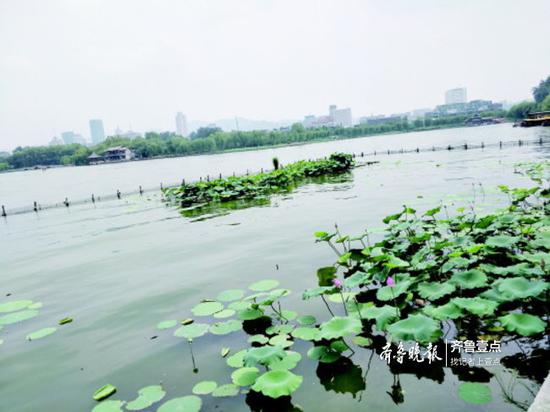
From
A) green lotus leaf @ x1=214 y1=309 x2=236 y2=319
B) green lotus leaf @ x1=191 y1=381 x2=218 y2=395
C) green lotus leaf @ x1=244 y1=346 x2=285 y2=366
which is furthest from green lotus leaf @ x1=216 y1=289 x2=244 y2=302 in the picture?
green lotus leaf @ x1=244 y1=346 x2=285 y2=366

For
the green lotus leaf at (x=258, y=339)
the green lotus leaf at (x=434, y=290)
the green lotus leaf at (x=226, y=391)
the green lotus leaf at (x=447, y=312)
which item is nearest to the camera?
the green lotus leaf at (x=226, y=391)

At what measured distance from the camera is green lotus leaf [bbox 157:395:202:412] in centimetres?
299

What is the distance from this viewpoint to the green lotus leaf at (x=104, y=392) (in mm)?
3426

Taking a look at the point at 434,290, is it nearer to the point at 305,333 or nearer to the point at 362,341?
the point at 362,341

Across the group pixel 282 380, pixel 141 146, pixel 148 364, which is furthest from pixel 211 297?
pixel 141 146

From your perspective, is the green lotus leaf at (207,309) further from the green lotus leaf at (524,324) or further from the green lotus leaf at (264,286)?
the green lotus leaf at (524,324)

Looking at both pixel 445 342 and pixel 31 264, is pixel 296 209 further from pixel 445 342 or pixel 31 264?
pixel 445 342

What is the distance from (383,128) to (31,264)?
5501 inches

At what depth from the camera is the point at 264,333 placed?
425 cm

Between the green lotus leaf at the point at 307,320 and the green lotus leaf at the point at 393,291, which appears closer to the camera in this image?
the green lotus leaf at the point at 393,291

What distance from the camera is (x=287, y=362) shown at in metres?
3.35

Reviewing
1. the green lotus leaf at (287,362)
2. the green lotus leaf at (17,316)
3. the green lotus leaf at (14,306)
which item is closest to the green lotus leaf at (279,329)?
the green lotus leaf at (287,362)

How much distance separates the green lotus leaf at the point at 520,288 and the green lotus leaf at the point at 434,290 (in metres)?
0.43

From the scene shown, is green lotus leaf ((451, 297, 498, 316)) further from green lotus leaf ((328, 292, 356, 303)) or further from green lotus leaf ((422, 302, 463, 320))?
green lotus leaf ((328, 292, 356, 303))
